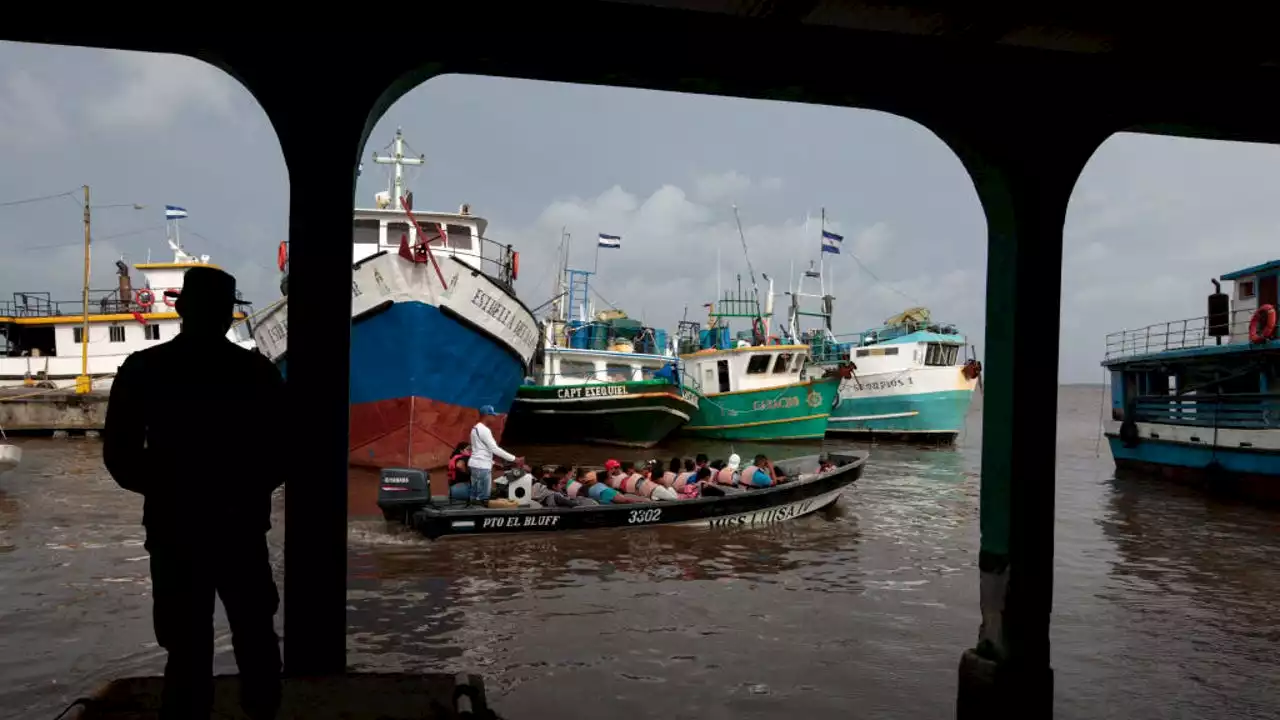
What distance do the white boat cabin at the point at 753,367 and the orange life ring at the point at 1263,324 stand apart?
12.5 meters

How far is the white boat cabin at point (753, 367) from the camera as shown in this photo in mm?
28250

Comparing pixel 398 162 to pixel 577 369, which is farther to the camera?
pixel 577 369

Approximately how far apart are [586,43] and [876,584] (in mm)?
7772

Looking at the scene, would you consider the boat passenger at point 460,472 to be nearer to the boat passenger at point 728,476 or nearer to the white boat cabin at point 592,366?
the boat passenger at point 728,476

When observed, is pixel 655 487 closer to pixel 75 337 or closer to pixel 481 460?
pixel 481 460

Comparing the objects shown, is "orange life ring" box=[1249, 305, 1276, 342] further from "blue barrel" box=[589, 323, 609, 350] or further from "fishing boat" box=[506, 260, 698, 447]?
"blue barrel" box=[589, 323, 609, 350]

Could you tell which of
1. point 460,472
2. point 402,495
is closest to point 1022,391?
point 402,495

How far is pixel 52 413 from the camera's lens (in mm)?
26484

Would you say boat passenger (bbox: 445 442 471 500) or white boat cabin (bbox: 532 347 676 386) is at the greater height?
white boat cabin (bbox: 532 347 676 386)

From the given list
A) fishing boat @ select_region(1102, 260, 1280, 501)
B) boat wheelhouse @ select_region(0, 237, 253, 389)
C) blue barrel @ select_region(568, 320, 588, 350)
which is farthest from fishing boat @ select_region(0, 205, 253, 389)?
fishing boat @ select_region(1102, 260, 1280, 501)

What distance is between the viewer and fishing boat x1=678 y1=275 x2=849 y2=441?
27328 mm

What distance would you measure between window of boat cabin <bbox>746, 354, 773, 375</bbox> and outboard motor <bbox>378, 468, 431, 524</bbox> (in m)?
18.4

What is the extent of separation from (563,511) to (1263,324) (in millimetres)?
15589

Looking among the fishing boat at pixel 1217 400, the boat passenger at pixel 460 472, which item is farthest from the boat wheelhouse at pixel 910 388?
the boat passenger at pixel 460 472
